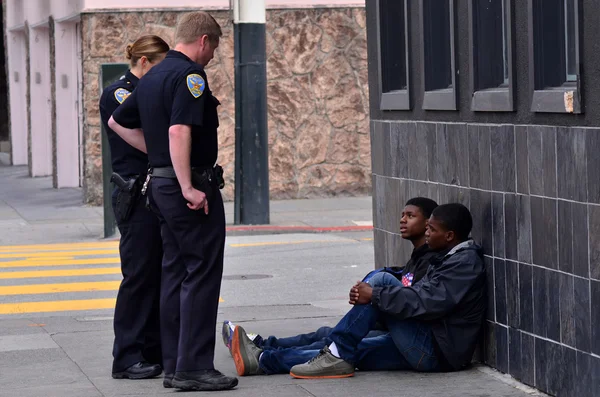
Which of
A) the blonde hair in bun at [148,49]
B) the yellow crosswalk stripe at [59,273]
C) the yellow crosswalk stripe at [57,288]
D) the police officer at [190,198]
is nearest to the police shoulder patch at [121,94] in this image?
the blonde hair in bun at [148,49]

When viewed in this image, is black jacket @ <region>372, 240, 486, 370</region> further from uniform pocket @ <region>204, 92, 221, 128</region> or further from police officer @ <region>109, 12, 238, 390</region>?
uniform pocket @ <region>204, 92, 221, 128</region>

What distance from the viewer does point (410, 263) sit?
7.52 meters

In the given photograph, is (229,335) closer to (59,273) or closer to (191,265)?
(191,265)

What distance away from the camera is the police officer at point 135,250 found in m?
7.28

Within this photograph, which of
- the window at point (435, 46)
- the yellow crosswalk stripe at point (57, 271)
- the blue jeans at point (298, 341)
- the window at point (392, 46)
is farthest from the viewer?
the yellow crosswalk stripe at point (57, 271)

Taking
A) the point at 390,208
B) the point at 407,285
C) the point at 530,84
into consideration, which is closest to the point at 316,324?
the point at 390,208

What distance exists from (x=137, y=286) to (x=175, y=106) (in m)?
1.22

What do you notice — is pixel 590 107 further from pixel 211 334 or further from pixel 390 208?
pixel 390 208

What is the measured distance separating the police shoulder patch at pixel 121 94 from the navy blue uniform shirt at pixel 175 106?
0.44 meters

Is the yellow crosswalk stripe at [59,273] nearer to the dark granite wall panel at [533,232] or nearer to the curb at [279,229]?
the curb at [279,229]

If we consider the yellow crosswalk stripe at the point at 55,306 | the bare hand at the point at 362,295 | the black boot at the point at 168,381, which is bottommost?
the black boot at the point at 168,381

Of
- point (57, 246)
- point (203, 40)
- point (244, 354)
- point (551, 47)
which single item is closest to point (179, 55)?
point (203, 40)

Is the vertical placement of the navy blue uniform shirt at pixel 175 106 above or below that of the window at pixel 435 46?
below

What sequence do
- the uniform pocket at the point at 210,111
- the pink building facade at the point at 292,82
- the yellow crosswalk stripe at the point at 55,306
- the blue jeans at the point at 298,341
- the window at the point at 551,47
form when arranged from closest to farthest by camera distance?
the window at the point at 551,47 → the uniform pocket at the point at 210,111 → the blue jeans at the point at 298,341 → the yellow crosswalk stripe at the point at 55,306 → the pink building facade at the point at 292,82
